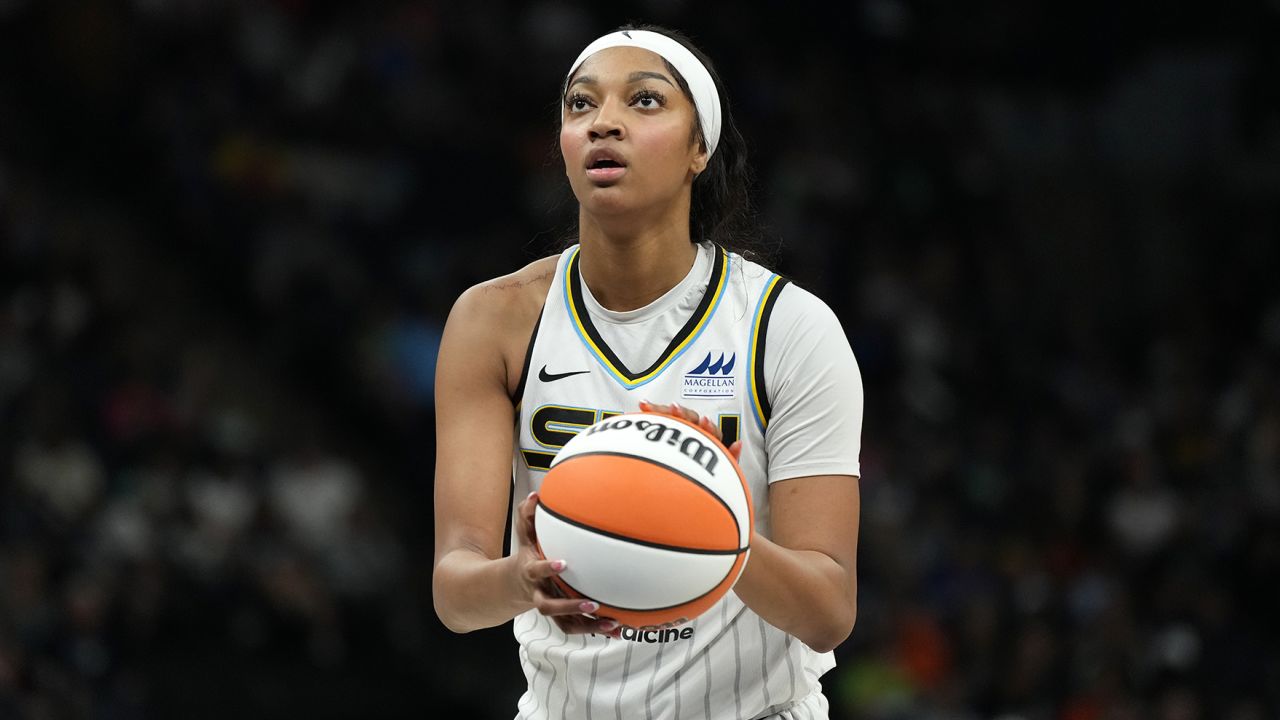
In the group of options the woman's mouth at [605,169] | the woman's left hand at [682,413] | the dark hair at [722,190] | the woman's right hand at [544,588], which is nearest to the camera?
the woman's right hand at [544,588]

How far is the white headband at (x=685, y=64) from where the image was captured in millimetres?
3666

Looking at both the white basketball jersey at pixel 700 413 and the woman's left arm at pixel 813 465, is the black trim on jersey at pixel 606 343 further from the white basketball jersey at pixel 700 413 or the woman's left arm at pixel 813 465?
the woman's left arm at pixel 813 465

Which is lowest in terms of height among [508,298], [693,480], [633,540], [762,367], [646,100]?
[633,540]

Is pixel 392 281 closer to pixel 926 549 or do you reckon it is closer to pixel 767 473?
pixel 926 549

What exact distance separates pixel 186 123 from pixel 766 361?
9637 mm

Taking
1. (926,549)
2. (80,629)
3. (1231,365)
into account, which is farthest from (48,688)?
(1231,365)

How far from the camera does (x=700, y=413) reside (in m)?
3.57

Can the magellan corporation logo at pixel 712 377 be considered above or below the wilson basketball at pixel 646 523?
above

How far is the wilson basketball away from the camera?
2936 mm

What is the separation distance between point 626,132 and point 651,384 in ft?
1.89

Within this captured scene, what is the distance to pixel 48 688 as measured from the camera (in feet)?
28.0

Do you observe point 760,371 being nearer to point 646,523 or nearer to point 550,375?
point 550,375

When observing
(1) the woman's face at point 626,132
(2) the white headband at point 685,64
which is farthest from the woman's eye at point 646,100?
(2) the white headband at point 685,64

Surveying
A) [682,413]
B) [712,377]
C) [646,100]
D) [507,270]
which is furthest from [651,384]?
[507,270]
